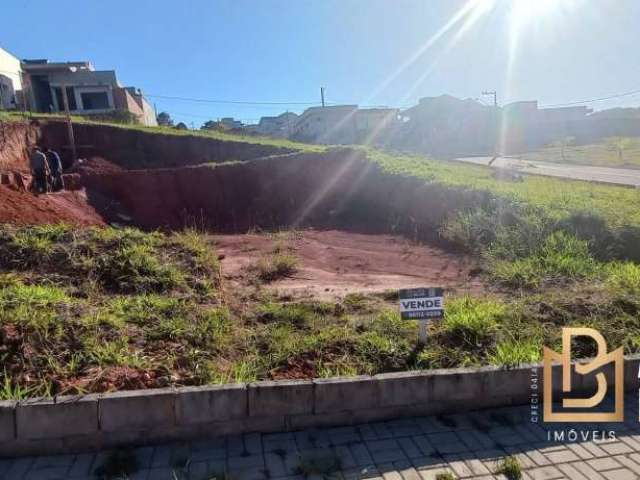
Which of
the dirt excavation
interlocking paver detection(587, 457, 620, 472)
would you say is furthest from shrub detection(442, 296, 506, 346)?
the dirt excavation

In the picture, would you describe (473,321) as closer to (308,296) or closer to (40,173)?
(308,296)

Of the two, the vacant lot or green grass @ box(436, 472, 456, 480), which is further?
the vacant lot

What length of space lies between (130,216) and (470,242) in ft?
33.8

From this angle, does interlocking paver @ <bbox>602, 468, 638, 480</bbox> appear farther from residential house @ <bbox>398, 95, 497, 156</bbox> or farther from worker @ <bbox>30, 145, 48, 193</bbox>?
residential house @ <bbox>398, 95, 497, 156</bbox>

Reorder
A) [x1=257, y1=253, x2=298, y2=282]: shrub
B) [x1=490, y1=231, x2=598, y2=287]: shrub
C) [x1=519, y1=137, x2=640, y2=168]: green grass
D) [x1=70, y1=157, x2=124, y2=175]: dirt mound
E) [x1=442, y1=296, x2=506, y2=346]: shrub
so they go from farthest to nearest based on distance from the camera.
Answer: [x1=519, y1=137, x2=640, y2=168]: green grass
[x1=70, y1=157, x2=124, y2=175]: dirt mound
[x1=257, y1=253, x2=298, y2=282]: shrub
[x1=490, y1=231, x2=598, y2=287]: shrub
[x1=442, y1=296, x2=506, y2=346]: shrub

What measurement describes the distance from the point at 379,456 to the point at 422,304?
3.93ft

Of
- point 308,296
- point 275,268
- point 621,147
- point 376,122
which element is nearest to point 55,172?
point 275,268

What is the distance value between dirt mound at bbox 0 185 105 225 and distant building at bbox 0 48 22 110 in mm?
19471

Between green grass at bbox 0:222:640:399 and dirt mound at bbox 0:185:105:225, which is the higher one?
dirt mound at bbox 0:185:105:225

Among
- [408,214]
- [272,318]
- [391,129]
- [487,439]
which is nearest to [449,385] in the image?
[487,439]

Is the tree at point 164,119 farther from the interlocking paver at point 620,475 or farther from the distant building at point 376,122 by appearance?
the interlocking paver at point 620,475

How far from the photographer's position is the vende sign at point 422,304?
337 centimetres

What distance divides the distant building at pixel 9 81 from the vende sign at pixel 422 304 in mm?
31148

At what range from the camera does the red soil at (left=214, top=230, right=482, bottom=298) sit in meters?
6.07
